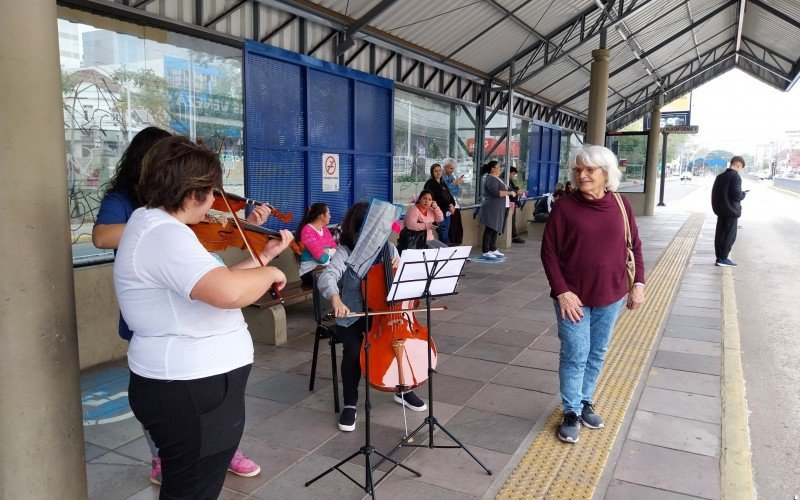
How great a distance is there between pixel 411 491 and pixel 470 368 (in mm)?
2088

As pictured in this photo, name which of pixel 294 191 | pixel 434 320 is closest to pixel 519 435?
pixel 434 320

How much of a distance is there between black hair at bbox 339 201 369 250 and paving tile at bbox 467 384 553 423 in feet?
5.17

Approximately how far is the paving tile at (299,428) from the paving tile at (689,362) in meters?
3.08

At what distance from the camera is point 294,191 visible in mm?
7746

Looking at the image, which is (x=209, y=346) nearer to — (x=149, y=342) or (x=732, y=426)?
(x=149, y=342)

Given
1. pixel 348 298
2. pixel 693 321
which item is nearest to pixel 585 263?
pixel 348 298

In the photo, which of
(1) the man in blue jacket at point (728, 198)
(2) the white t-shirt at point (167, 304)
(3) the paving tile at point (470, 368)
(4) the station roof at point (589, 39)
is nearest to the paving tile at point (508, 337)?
(3) the paving tile at point (470, 368)

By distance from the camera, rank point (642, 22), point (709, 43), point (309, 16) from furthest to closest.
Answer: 1. point (709, 43)
2. point (642, 22)
3. point (309, 16)

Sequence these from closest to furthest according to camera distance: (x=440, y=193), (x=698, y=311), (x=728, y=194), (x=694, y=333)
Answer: (x=694, y=333), (x=698, y=311), (x=440, y=193), (x=728, y=194)

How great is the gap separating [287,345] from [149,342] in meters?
3.96

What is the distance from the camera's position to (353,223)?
3689 mm

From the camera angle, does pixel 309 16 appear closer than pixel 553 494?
No

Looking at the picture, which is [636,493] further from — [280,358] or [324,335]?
[280,358]

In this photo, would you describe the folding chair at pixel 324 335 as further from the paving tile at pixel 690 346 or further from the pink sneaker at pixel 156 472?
the paving tile at pixel 690 346
